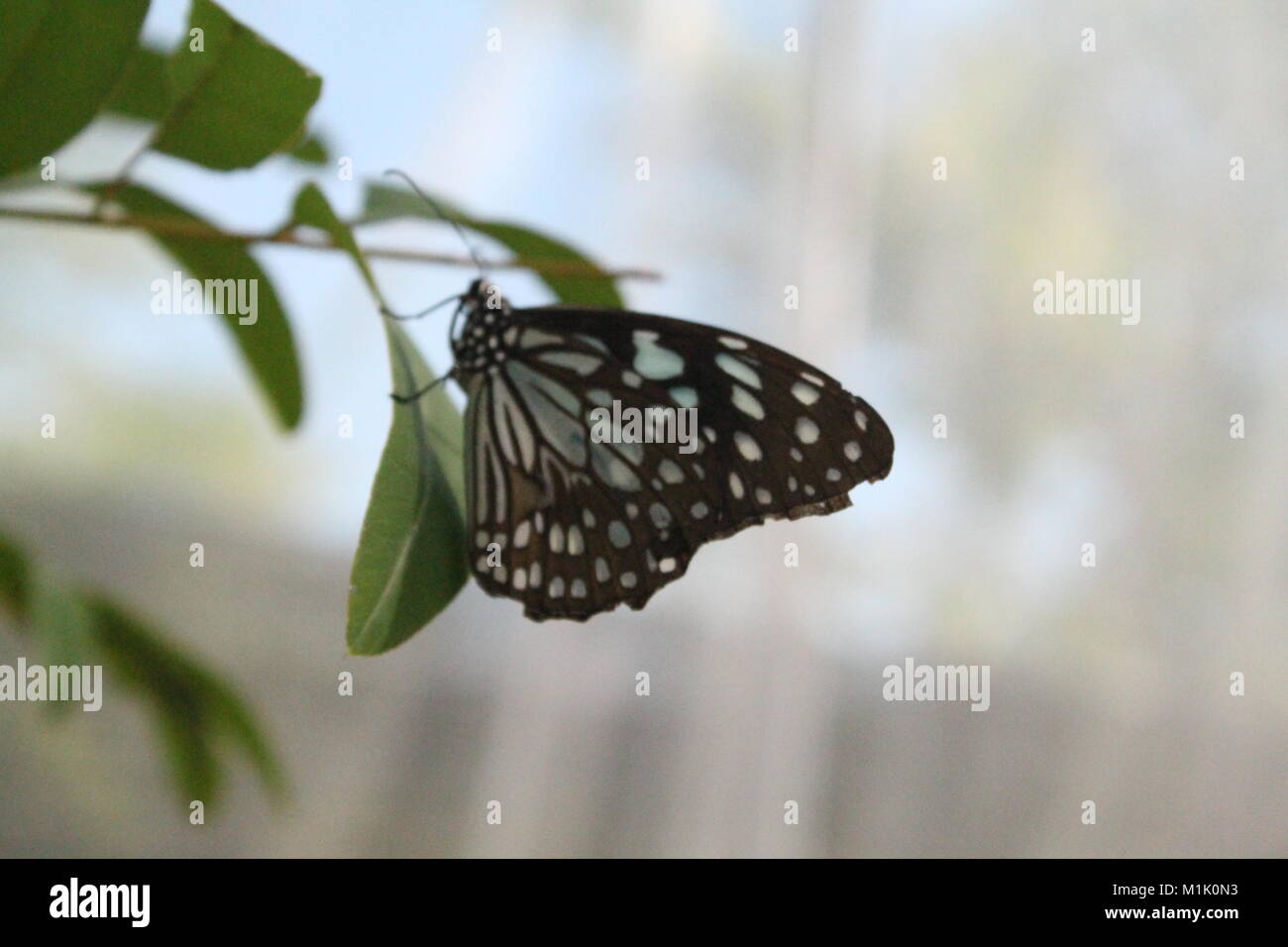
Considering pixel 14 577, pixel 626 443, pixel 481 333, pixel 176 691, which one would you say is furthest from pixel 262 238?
pixel 176 691

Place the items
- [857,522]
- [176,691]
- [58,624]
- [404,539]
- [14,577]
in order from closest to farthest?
[404,539] < [58,624] < [14,577] < [176,691] < [857,522]

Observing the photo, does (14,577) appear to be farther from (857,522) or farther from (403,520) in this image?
(857,522)

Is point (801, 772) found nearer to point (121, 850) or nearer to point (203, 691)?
point (121, 850)

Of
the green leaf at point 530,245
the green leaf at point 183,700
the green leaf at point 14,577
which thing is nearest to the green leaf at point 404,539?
the green leaf at point 530,245

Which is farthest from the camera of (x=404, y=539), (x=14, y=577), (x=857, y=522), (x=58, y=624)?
(x=857, y=522)

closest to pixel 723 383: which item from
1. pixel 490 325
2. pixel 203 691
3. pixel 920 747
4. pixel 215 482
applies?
pixel 490 325

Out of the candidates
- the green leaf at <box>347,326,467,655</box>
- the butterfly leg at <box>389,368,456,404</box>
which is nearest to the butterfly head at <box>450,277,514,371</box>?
the butterfly leg at <box>389,368,456,404</box>
